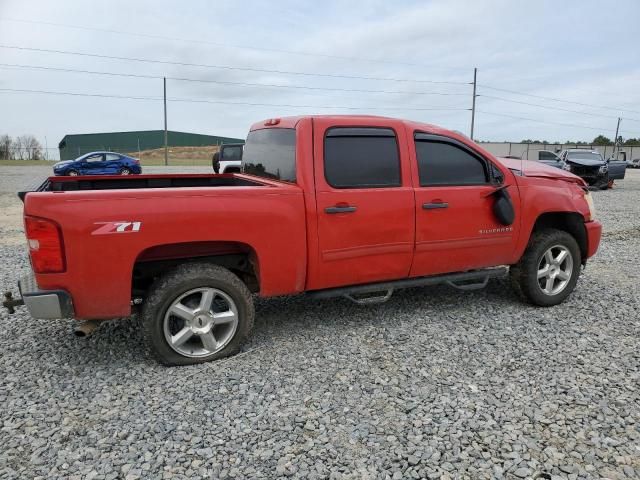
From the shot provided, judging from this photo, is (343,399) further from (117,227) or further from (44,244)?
(44,244)

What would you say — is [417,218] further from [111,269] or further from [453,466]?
[111,269]

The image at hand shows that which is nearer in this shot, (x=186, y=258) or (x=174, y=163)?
(x=186, y=258)

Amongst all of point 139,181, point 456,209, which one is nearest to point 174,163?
point 139,181

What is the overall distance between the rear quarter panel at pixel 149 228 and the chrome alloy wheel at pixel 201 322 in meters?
0.31

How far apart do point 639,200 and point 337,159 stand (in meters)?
15.7

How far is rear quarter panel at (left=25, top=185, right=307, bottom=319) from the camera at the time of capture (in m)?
A: 3.16

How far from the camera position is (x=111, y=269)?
130 inches

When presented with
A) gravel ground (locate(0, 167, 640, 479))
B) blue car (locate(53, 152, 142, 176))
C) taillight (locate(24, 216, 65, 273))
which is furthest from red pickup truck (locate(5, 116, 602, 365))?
blue car (locate(53, 152, 142, 176))

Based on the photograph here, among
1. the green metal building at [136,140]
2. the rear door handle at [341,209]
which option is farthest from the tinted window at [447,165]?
the green metal building at [136,140]

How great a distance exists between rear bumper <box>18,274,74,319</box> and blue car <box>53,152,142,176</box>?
21691mm

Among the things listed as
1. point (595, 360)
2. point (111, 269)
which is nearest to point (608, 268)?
point (595, 360)

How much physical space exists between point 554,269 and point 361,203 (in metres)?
2.39

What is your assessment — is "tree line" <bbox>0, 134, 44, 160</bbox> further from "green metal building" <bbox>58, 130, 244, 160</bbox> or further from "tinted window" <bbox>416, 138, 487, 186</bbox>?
"tinted window" <bbox>416, 138, 487, 186</bbox>

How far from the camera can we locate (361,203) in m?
3.94
